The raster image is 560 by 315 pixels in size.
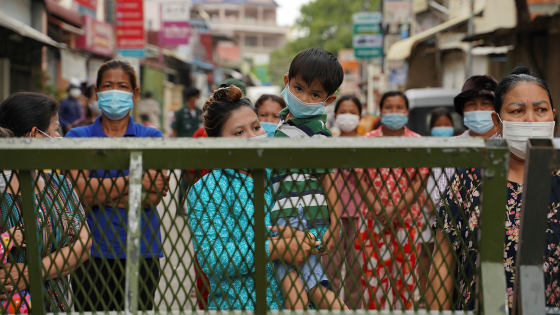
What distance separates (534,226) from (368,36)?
2109 cm

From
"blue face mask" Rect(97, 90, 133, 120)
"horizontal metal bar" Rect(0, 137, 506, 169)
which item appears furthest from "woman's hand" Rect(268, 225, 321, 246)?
"blue face mask" Rect(97, 90, 133, 120)

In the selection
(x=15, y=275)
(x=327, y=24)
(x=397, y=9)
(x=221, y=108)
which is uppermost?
(x=327, y=24)

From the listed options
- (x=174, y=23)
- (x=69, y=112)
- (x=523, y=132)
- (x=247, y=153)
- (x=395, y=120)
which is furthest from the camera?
(x=174, y=23)

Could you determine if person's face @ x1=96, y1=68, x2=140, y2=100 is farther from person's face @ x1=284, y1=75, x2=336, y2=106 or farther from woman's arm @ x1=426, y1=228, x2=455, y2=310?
woman's arm @ x1=426, y1=228, x2=455, y2=310

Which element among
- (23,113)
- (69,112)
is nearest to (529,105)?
(23,113)

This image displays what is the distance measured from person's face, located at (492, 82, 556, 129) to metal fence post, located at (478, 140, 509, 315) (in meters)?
1.04

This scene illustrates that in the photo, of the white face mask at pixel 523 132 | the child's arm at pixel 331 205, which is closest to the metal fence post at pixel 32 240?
the child's arm at pixel 331 205

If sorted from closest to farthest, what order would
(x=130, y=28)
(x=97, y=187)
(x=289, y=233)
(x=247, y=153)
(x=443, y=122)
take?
(x=247, y=153), (x=289, y=233), (x=97, y=187), (x=443, y=122), (x=130, y=28)

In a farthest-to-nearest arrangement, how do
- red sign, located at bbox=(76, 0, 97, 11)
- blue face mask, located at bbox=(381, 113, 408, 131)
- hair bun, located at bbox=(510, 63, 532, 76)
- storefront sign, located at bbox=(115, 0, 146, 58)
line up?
red sign, located at bbox=(76, 0, 97, 11)
storefront sign, located at bbox=(115, 0, 146, 58)
blue face mask, located at bbox=(381, 113, 408, 131)
hair bun, located at bbox=(510, 63, 532, 76)

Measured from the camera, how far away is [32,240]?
171cm

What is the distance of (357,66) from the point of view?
4881 cm

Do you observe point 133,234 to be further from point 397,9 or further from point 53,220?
point 397,9

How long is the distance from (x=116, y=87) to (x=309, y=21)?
2220 inches

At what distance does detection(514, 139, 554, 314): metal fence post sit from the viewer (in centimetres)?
163
